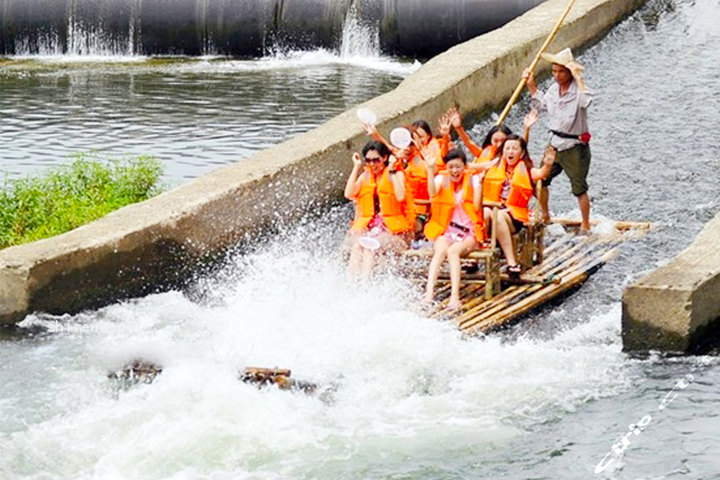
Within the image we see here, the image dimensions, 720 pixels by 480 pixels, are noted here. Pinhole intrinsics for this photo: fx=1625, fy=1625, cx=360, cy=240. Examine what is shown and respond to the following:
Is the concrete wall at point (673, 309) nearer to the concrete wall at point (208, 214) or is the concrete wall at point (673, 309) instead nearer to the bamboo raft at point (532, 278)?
the bamboo raft at point (532, 278)

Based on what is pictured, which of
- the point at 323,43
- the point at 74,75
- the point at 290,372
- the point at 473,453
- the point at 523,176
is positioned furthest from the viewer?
the point at 323,43

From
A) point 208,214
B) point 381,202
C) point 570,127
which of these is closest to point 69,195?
point 208,214

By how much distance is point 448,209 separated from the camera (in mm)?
11312

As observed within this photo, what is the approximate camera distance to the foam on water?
8.65 meters

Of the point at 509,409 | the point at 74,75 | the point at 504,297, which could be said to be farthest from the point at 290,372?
the point at 74,75

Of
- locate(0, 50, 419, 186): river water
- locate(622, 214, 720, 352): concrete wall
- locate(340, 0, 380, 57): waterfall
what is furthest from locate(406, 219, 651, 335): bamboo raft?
locate(340, 0, 380, 57): waterfall

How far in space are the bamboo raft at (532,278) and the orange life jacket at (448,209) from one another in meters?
0.18

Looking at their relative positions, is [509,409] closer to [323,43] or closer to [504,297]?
[504,297]

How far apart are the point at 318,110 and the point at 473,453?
10106mm

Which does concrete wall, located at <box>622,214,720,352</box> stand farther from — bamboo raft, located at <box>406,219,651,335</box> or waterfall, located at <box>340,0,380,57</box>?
waterfall, located at <box>340,0,380,57</box>

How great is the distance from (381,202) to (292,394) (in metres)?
2.50

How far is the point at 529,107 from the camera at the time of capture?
53.5ft

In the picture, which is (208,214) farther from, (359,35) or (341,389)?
(359,35)

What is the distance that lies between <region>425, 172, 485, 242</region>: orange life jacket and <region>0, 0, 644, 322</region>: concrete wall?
171 cm
